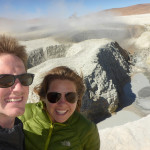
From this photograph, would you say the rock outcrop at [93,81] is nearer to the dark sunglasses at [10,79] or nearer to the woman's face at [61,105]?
the woman's face at [61,105]

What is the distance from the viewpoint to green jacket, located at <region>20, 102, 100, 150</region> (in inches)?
91.8

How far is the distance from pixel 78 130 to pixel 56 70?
2.43 feet

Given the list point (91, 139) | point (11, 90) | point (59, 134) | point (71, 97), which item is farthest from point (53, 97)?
point (11, 90)

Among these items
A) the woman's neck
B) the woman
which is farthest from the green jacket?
the woman's neck

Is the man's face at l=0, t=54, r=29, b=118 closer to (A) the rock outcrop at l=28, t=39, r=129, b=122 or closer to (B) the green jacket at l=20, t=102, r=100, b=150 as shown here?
(B) the green jacket at l=20, t=102, r=100, b=150

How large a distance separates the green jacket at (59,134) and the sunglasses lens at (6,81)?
860 mm

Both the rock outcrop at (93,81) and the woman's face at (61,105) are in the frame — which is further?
the rock outcrop at (93,81)

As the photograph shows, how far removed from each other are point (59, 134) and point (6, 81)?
1.02 metres

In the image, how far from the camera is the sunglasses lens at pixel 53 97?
7.95 ft

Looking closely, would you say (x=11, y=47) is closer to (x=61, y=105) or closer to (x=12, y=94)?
(x=12, y=94)

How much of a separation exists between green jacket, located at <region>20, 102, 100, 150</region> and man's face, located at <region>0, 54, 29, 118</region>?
0.67 metres

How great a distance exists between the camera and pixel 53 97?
242cm

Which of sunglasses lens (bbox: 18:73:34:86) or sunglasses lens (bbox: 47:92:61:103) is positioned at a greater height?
sunglasses lens (bbox: 18:73:34:86)

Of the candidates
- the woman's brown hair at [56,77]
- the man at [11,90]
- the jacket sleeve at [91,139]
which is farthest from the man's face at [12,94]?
the jacket sleeve at [91,139]
